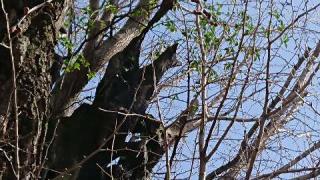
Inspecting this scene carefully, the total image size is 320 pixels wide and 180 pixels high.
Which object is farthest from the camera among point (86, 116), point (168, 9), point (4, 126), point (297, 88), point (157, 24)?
point (157, 24)

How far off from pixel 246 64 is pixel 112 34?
7.91ft

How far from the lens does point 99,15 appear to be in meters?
6.34

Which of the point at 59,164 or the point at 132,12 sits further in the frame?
the point at 132,12

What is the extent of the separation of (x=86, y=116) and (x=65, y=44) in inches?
25.3

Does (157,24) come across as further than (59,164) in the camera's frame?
Yes

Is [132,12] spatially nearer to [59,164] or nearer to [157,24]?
[157,24]

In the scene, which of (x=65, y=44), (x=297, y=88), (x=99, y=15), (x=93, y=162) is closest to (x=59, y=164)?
(x=93, y=162)

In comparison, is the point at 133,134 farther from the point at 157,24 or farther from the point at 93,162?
the point at 157,24

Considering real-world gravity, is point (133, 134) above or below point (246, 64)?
below

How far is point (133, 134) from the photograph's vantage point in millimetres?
4891

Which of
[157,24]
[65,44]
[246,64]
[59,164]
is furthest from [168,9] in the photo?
[59,164]

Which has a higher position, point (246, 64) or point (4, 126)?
point (246, 64)

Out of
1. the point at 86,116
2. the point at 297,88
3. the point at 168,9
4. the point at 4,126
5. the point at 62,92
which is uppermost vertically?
the point at 168,9

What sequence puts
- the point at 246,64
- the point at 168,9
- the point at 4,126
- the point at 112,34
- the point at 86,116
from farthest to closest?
the point at 112,34
the point at 168,9
the point at 86,116
the point at 246,64
the point at 4,126
